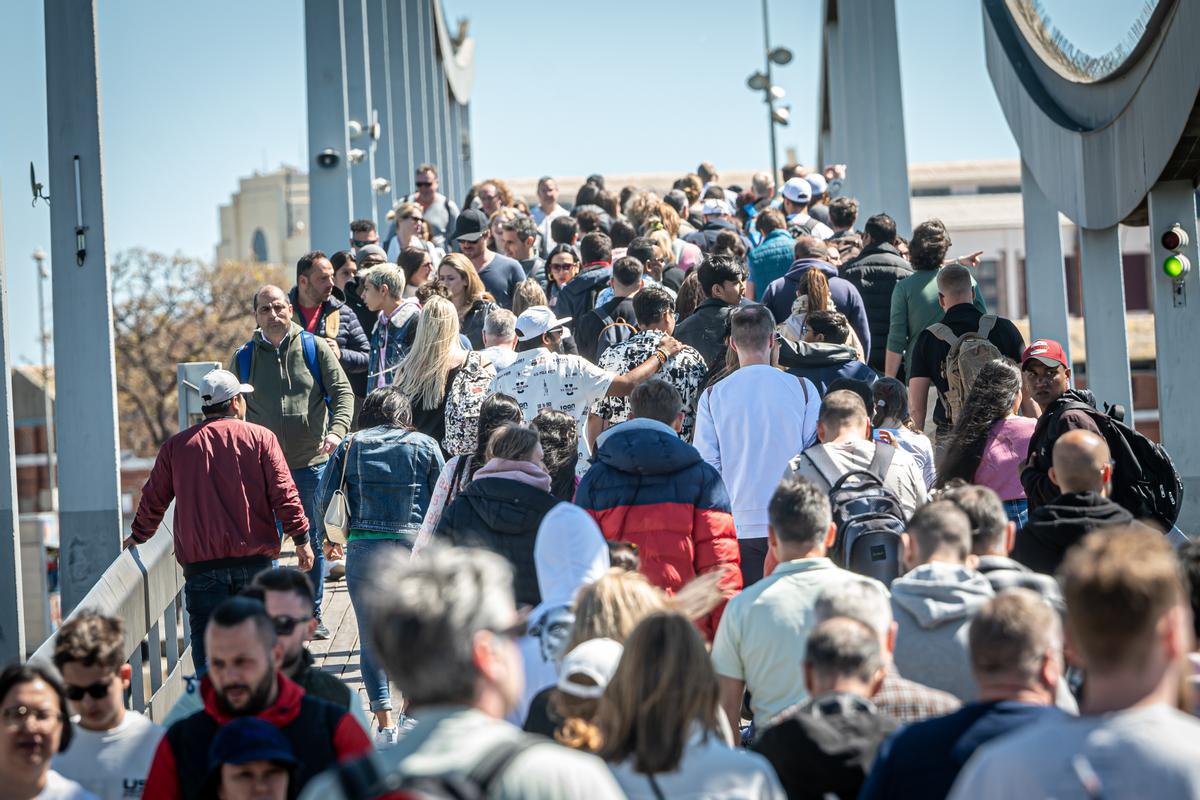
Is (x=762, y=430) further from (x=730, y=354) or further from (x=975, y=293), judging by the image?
(x=975, y=293)

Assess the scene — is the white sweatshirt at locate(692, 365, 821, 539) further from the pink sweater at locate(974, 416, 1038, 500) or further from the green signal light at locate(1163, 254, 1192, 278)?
the green signal light at locate(1163, 254, 1192, 278)

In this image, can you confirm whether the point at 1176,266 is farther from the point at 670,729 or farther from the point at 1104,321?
the point at 670,729

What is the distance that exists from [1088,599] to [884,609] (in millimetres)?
1579

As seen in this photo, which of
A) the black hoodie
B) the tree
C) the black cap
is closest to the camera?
the black hoodie

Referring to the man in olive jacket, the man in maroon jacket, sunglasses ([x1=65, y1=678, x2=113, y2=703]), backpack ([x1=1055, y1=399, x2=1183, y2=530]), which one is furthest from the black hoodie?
the man in olive jacket

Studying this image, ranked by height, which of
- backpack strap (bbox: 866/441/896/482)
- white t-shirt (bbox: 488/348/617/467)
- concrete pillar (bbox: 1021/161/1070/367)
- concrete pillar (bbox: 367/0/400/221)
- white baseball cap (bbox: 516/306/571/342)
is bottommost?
backpack strap (bbox: 866/441/896/482)

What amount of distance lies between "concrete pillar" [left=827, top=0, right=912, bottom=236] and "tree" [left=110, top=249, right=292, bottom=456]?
92.8 feet

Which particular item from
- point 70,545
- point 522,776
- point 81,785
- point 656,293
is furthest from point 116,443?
point 522,776

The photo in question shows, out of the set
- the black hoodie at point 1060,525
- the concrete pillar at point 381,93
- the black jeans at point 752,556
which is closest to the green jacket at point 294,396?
the black jeans at point 752,556

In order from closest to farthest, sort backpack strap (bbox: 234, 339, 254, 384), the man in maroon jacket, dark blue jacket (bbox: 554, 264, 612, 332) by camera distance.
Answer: the man in maroon jacket < backpack strap (bbox: 234, 339, 254, 384) < dark blue jacket (bbox: 554, 264, 612, 332)

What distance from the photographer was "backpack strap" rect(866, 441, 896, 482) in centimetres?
727

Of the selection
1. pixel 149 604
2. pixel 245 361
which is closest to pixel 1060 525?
pixel 149 604

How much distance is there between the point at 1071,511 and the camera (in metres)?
6.24

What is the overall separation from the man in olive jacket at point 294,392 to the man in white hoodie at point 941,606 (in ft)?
17.6
